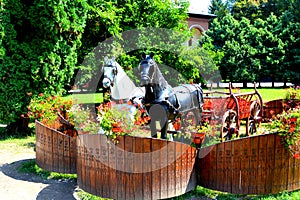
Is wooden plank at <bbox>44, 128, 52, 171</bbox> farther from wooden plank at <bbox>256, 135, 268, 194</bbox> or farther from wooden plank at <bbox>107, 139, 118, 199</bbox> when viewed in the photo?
wooden plank at <bbox>256, 135, 268, 194</bbox>

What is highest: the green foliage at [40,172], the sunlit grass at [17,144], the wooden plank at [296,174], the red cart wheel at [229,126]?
the red cart wheel at [229,126]

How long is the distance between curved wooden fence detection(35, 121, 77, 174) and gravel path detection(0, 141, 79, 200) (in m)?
0.29

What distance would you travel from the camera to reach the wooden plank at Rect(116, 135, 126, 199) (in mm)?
4922

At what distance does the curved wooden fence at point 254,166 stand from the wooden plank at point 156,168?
99cm

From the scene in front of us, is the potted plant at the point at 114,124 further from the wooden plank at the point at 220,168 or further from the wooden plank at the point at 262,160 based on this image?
the wooden plank at the point at 262,160

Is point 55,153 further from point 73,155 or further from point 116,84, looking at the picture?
point 116,84

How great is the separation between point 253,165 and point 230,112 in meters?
3.21

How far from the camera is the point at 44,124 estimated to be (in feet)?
24.2

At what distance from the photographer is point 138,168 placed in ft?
16.1

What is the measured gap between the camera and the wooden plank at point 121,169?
4.92m

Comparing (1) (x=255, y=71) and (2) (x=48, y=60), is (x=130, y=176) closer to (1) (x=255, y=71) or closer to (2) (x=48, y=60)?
(2) (x=48, y=60)

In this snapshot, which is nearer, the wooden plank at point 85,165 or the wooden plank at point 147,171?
the wooden plank at point 147,171

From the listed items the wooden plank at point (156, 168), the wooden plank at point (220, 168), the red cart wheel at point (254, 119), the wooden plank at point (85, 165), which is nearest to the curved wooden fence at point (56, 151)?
the wooden plank at point (85, 165)

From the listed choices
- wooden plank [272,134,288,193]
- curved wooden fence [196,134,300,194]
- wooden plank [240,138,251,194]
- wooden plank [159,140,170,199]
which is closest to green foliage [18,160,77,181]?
wooden plank [159,140,170,199]
